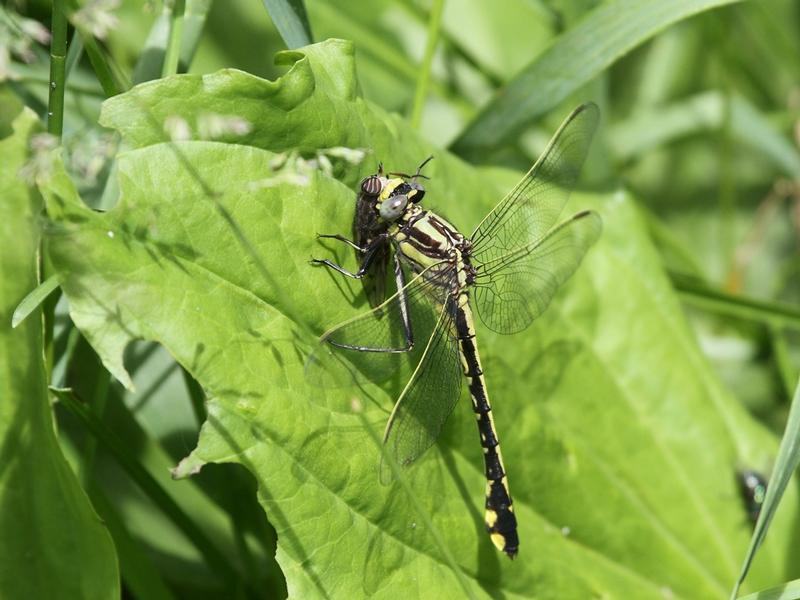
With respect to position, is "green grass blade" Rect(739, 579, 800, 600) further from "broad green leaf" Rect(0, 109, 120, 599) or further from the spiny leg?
"broad green leaf" Rect(0, 109, 120, 599)

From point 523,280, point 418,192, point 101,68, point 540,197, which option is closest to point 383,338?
point 418,192

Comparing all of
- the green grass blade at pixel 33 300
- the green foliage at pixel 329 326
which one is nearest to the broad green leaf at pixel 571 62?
the green foliage at pixel 329 326

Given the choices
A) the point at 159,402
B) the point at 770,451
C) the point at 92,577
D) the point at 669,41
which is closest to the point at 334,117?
the point at 159,402

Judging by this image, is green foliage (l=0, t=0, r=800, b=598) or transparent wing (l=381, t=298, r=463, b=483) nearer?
green foliage (l=0, t=0, r=800, b=598)

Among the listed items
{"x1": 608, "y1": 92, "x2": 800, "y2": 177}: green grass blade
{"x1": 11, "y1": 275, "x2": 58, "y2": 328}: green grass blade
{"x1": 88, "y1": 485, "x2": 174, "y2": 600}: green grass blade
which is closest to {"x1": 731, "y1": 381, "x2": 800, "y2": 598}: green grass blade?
{"x1": 88, "y1": 485, "x2": 174, "y2": 600}: green grass blade

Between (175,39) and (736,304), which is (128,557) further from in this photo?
(736,304)

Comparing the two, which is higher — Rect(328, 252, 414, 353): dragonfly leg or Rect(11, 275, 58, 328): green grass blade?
Rect(328, 252, 414, 353): dragonfly leg

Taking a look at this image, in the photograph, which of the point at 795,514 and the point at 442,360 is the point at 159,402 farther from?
the point at 795,514
